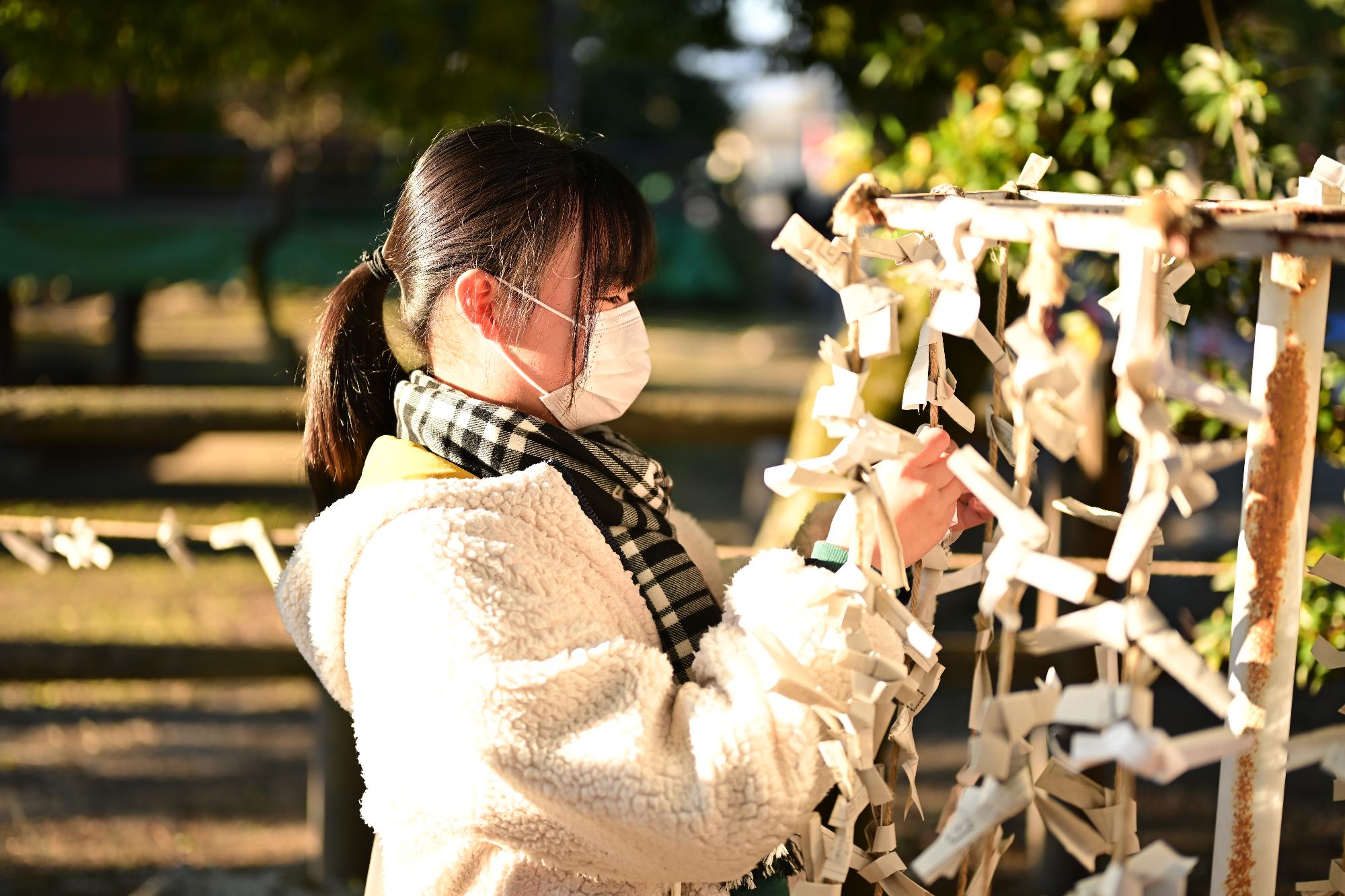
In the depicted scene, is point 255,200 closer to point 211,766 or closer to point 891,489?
point 211,766

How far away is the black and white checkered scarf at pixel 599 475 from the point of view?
1.27 metres

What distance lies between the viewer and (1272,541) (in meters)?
0.98

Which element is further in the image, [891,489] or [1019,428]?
[891,489]

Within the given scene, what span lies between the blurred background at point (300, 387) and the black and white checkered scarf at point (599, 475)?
0.38 meters

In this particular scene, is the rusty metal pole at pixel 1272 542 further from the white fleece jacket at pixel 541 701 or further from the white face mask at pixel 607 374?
the white face mask at pixel 607 374

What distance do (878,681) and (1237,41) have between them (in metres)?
1.94

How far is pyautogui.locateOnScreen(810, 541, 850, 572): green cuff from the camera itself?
3.92 feet

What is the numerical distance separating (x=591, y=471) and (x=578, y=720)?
0.29 metres

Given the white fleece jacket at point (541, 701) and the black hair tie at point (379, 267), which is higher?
the black hair tie at point (379, 267)

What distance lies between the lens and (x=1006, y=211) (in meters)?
0.95

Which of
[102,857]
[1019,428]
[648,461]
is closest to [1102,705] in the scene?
[1019,428]

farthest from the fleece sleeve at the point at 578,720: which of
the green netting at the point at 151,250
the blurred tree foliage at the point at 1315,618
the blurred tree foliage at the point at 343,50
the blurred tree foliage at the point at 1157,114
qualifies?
the green netting at the point at 151,250

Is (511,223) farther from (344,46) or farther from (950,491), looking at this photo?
(344,46)

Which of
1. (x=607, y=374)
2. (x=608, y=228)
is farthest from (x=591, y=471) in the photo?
(x=608, y=228)
